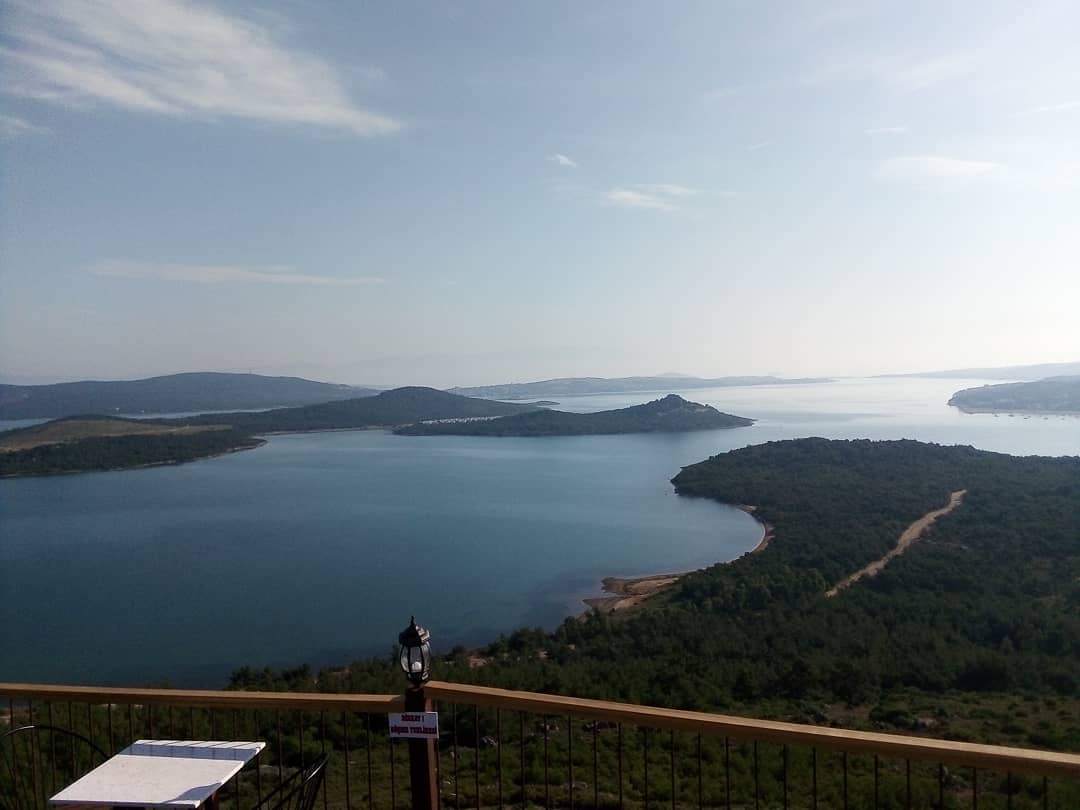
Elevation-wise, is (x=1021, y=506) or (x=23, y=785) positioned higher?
(x=23, y=785)

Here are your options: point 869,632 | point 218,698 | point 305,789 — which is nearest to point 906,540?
point 869,632

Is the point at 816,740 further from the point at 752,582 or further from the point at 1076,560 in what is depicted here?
the point at 1076,560

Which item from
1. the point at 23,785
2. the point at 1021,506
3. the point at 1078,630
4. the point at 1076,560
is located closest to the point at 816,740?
the point at 23,785

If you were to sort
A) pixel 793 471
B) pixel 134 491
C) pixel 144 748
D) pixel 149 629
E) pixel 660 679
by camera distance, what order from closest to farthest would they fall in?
1. pixel 144 748
2. pixel 660 679
3. pixel 149 629
4. pixel 793 471
5. pixel 134 491

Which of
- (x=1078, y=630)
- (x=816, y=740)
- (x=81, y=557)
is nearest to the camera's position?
(x=816, y=740)

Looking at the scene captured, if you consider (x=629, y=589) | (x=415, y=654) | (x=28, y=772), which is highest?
(x=415, y=654)

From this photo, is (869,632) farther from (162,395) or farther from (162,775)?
(162,395)

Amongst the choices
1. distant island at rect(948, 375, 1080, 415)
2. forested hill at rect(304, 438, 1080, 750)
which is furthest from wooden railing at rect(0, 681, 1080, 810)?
distant island at rect(948, 375, 1080, 415)
